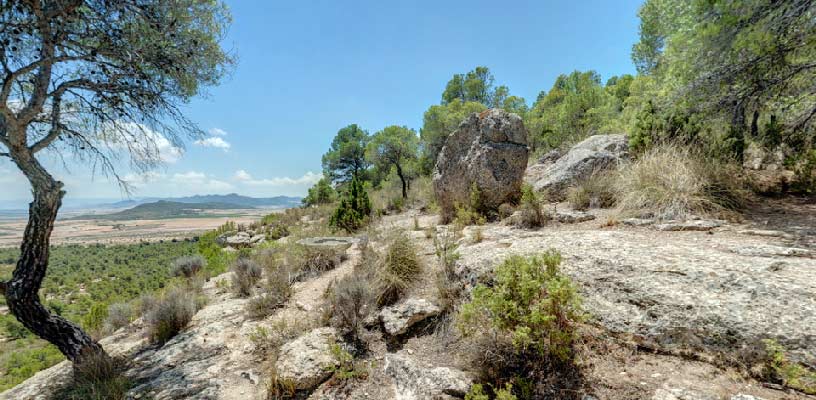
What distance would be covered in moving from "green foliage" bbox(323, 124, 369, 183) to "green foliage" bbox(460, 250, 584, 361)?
25617mm

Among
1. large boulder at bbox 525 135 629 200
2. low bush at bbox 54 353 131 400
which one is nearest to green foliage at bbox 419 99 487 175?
large boulder at bbox 525 135 629 200

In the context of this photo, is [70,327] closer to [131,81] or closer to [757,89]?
[131,81]

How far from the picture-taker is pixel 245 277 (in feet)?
19.6

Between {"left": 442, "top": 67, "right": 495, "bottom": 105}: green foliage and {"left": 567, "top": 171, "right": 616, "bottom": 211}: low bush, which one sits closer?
{"left": 567, "top": 171, "right": 616, "bottom": 211}: low bush

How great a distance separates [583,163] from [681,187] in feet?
8.11

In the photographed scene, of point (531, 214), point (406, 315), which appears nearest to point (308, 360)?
point (406, 315)

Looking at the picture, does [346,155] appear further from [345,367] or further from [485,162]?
[345,367]

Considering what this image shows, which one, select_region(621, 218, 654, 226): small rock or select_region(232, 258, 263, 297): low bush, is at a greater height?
select_region(621, 218, 654, 226): small rock

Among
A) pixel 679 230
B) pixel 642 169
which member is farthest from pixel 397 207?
pixel 679 230

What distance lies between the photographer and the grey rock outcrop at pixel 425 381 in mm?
2414

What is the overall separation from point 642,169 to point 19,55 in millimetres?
8794

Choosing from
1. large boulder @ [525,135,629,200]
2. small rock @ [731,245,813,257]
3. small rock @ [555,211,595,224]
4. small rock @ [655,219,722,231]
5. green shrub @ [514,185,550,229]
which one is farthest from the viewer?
large boulder @ [525,135,629,200]

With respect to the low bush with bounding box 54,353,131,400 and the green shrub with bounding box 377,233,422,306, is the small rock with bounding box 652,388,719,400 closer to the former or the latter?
the green shrub with bounding box 377,233,422,306

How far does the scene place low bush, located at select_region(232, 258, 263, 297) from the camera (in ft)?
19.1
